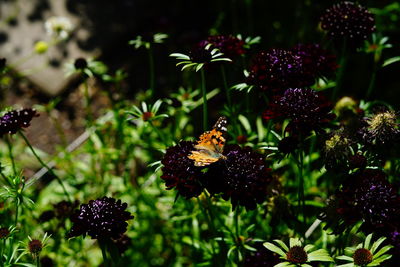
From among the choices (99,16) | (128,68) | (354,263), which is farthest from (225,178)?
(99,16)

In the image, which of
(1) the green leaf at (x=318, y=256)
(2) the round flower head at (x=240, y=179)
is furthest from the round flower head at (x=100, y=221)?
(1) the green leaf at (x=318, y=256)

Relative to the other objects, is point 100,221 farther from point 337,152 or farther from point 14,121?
point 337,152

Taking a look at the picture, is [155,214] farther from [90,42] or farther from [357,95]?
[90,42]

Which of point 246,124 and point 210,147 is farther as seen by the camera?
point 246,124

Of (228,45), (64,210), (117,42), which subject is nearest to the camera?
(228,45)

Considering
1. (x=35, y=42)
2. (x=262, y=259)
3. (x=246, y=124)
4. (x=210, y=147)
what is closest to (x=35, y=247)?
(x=210, y=147)

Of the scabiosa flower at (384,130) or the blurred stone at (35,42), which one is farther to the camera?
the blurred stone at (35,42)

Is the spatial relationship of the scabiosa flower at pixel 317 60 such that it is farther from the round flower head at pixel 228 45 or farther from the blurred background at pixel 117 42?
the blurred background at pixel 117 42
